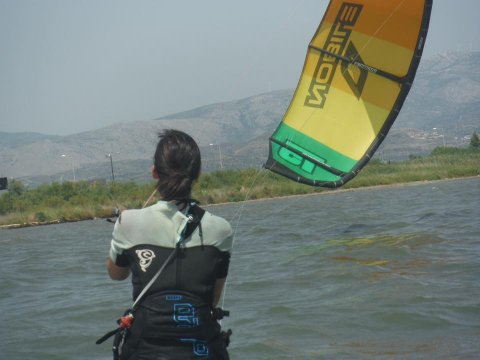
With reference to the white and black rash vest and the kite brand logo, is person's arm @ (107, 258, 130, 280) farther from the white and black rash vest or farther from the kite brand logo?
the kite brand logo

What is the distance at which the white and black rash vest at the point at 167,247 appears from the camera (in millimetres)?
2969

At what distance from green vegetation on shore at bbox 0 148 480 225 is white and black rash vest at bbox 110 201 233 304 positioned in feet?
104

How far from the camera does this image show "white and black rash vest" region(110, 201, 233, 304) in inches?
117

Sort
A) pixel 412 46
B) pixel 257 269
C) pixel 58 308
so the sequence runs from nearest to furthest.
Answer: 1. pixel 58 308
2. pixel 257 269
3. pixel 412 46

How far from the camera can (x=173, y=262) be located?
2973mm

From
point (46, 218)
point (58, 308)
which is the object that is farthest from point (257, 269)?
point (46, 218)

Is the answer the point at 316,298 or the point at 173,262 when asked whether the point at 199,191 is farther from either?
the point at 173,262

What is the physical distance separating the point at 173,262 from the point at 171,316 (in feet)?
0.65

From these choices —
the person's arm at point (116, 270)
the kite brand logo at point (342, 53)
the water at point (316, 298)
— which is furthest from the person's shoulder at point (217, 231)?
the kite brand logo at point (342, 53)

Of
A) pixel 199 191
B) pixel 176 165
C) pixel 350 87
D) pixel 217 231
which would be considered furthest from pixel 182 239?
pixel 199 191

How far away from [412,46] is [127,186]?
35108mm

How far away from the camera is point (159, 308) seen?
2965 millimetres

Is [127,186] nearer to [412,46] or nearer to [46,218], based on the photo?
[46,218]

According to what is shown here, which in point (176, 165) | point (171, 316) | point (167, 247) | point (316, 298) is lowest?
point (316, 298)
